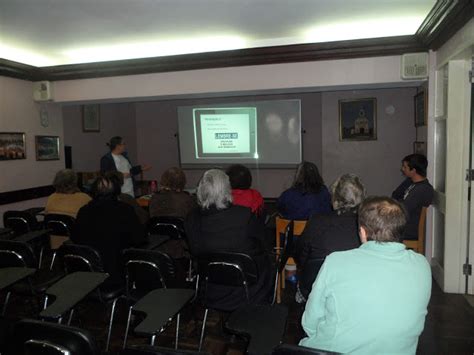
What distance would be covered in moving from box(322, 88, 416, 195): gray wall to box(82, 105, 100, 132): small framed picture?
166 inches

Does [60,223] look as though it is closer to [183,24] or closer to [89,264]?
[89,264]

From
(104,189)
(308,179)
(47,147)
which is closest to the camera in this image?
(104,189)

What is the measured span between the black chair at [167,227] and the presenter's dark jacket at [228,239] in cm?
85

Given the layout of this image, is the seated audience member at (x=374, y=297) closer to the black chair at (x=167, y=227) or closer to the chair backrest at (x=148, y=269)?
the chair backrest at (x=148, y=269)

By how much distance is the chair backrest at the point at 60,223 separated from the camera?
3227mm

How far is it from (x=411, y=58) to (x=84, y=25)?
3248mm

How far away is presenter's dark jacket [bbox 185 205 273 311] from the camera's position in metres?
2.21

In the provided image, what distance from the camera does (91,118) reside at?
6.80m

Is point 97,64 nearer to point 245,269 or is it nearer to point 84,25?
point 84,25

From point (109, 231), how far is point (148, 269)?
1.53ft

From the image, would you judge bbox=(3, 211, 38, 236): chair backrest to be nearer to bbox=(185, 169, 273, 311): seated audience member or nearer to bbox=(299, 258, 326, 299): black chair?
bbox=(185, 169, 273, 311): seated audience member

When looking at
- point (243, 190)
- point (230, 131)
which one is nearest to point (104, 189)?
point (243, 190)

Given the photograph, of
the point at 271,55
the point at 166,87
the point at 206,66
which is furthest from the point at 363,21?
the point at 166,87

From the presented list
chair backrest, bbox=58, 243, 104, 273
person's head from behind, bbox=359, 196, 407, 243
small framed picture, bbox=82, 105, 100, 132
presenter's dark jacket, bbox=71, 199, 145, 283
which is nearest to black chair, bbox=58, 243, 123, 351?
chair backrest, bbox=58, 243, 104, 273
